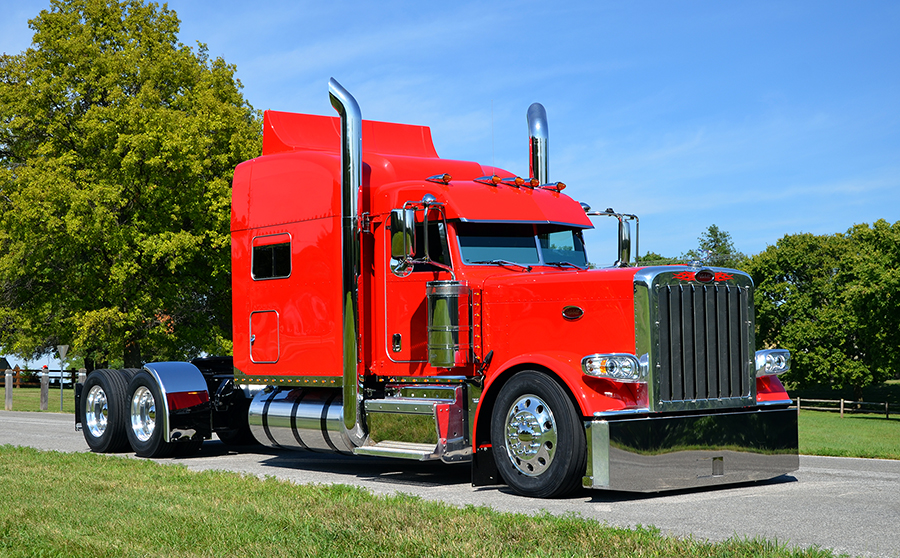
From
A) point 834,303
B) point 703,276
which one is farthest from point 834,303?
point 703,276

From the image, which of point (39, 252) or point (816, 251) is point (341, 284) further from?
point (816, 251)

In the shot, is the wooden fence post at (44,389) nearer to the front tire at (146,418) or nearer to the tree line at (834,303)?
the front tire at (146,418)

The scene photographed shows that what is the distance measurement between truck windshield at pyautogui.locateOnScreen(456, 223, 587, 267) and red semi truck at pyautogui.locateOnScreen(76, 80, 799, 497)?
22 millimetres

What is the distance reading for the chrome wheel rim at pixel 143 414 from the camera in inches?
534

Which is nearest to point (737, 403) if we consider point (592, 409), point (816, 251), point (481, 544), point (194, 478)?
point (592, 409)

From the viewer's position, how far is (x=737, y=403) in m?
9.12

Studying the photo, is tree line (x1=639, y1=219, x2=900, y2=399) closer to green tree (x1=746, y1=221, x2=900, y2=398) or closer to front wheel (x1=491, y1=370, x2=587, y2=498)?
green tree (x1=746, y1=221, x2=900, y2=398)

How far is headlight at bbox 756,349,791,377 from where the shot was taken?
9445mm

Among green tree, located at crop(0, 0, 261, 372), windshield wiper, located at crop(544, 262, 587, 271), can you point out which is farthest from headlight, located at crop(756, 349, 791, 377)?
green tree, located at crop(0, 0, 261, 372)

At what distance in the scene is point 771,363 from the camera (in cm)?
951

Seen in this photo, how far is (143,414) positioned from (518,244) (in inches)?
256

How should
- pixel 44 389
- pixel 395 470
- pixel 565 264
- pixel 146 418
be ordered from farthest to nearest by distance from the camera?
pixel 44 389
pixel 146 418
pixel 395 470
pixel 565 264

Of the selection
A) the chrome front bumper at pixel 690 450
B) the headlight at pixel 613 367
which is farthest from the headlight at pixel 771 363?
the headlight at pixel 613 367

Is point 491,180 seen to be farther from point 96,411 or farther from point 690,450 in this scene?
point 96,411
